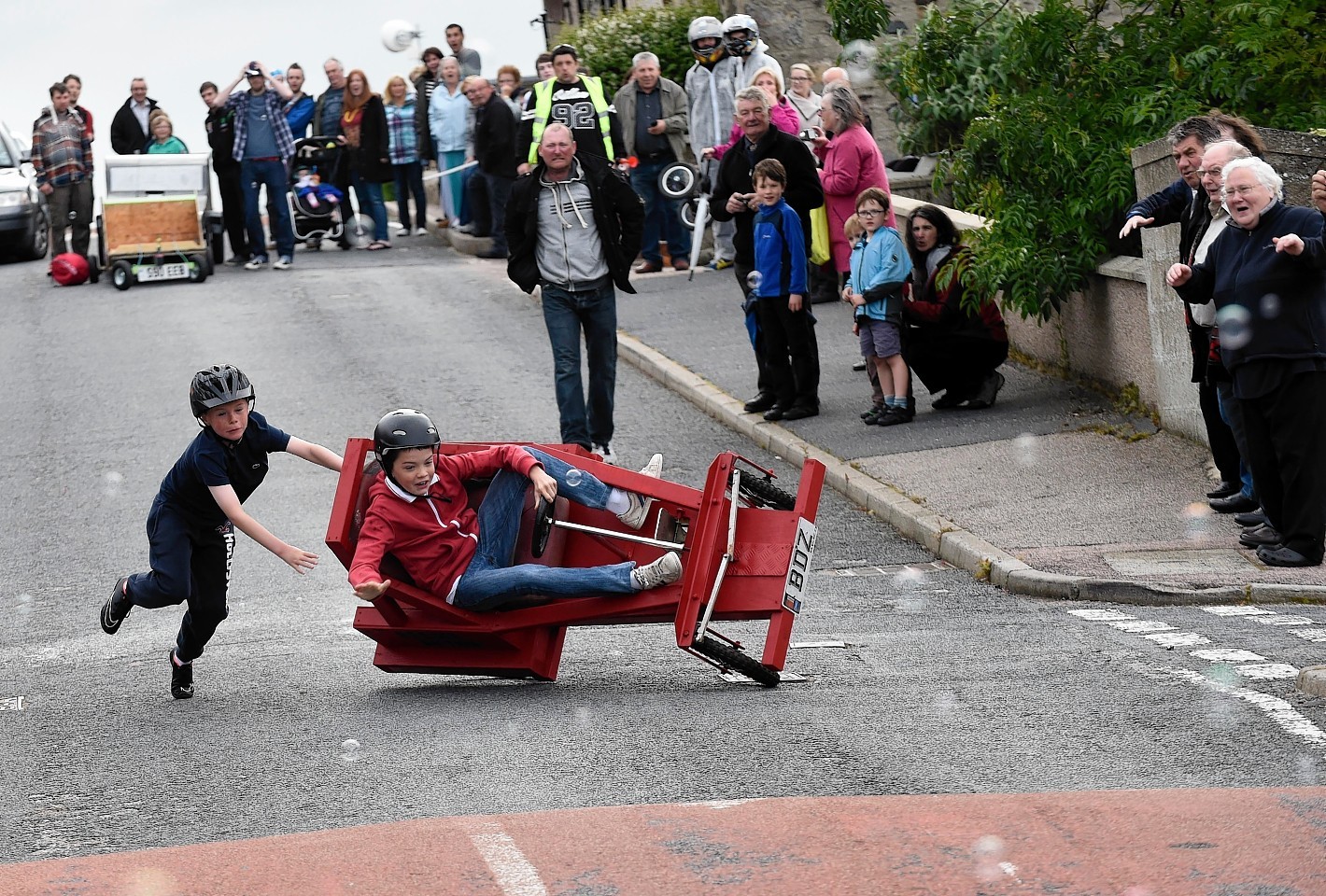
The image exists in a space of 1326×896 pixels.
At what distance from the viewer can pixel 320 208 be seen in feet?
79.1

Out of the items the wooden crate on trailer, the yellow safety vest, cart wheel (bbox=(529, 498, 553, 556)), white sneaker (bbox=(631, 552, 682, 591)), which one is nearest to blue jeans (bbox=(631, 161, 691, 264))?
the yellow safety vest

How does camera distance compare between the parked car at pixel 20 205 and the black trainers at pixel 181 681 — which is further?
the parked car at pixel 20 205

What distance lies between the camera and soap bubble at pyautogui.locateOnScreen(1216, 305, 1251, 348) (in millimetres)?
9000

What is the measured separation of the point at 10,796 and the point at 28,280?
58.0 ft

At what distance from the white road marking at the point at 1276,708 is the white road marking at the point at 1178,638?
508 millimetres

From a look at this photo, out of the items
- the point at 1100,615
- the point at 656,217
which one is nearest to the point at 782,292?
the point at 1100,615

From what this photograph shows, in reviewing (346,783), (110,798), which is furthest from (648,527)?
(110,798)

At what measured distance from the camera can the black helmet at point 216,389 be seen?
7684 millimetres

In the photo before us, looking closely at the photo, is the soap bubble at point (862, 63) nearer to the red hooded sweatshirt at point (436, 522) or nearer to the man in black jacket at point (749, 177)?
the man in black jacket at point (749, 177)

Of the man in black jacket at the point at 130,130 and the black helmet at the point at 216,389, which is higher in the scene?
the man in black jacket at the point at 130,130

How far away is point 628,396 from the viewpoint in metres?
15.0

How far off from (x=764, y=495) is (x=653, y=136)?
12327 millimetres

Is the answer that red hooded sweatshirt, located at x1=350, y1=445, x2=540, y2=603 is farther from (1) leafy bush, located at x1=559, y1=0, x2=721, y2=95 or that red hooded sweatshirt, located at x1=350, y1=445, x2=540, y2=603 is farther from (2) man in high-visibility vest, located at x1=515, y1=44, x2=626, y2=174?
(1) leafy bush, located at x1=559, y1=0, x2=721, y2=95

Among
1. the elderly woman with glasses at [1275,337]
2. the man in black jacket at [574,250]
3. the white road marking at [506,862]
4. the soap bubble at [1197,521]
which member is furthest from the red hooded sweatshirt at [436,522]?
the man in black jacket at [574,250]
